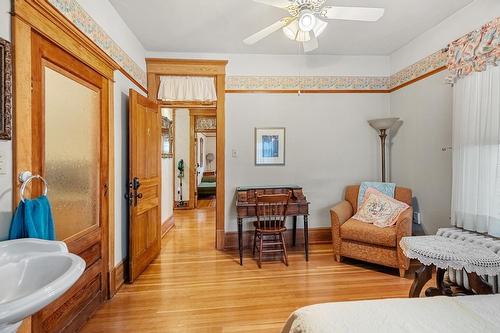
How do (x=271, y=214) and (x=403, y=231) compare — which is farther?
(x=271, y=214)

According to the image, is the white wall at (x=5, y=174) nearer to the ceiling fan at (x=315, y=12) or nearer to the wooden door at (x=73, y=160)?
the wooden door at (x=73, y=160)

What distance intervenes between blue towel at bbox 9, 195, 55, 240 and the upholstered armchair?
2.75m

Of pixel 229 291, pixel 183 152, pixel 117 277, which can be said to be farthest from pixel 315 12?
pixel 183 152

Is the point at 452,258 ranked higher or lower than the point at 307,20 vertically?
lower

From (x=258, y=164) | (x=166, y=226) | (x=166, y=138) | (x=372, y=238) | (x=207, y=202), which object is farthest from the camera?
(x=207, y=202)

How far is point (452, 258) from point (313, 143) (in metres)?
2.26

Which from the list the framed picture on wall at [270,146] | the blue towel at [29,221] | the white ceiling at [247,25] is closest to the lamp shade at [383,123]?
the white ceiling at [247,25]

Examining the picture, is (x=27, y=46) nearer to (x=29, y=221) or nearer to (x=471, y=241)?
(x=29, y=221)

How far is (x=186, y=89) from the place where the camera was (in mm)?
3611

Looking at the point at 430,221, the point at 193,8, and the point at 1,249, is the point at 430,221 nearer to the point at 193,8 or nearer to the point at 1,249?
the point at 193,8

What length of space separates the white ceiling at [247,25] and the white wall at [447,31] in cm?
7

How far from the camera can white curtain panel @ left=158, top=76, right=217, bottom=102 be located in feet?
11.8

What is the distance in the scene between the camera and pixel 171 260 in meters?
3.24

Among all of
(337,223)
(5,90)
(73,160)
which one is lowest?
(337,223)
